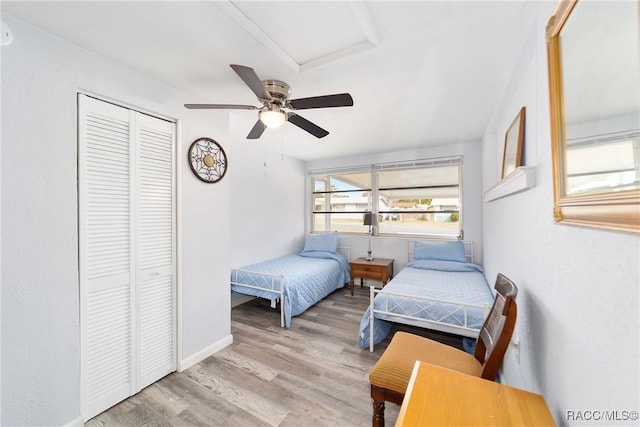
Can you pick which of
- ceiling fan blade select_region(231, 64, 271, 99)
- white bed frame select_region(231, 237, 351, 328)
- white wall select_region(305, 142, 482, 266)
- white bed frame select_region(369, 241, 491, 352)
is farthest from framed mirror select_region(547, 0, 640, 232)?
white wall select_region(305, 142, 482, 266)

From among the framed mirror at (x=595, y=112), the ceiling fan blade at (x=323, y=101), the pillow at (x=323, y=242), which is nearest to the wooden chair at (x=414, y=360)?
the framed mirror at (x=595, y=112)

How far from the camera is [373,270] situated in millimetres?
3990

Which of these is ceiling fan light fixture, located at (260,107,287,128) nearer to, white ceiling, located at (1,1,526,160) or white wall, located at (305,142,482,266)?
white ceiling, located at (1,1,526,160)

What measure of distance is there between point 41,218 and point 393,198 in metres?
4.29

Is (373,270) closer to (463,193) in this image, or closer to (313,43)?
(463,193)

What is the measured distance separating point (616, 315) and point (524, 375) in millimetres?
1045

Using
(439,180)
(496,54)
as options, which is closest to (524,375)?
(496,54)

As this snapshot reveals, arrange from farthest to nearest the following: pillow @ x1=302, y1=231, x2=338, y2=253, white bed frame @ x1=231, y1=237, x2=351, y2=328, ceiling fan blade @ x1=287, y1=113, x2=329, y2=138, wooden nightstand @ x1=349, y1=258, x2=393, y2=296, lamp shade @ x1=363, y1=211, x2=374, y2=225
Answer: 1. pillow @ x1=302, y1=231, x2=338, y2=253
2. lamp shade @ x1=363, y1=211, x2=374, y2=225
3. wooden nightstand @ x1=349, y1=258, x2=393, y2=296
4. white bed frame @ x1=231, y1=237, x2=351, y2=328
5. ceiling fan blade @ x1=287, y1=113, x2=329, y2=138

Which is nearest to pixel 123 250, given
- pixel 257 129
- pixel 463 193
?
pixel 257 129

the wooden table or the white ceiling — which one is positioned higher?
the white ceiling

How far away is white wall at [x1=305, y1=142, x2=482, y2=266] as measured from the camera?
384 cm

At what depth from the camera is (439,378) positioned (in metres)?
0.98

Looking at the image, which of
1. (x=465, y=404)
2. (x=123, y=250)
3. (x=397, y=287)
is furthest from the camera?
(x=397, y=287)

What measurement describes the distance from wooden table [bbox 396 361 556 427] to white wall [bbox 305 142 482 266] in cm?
338
